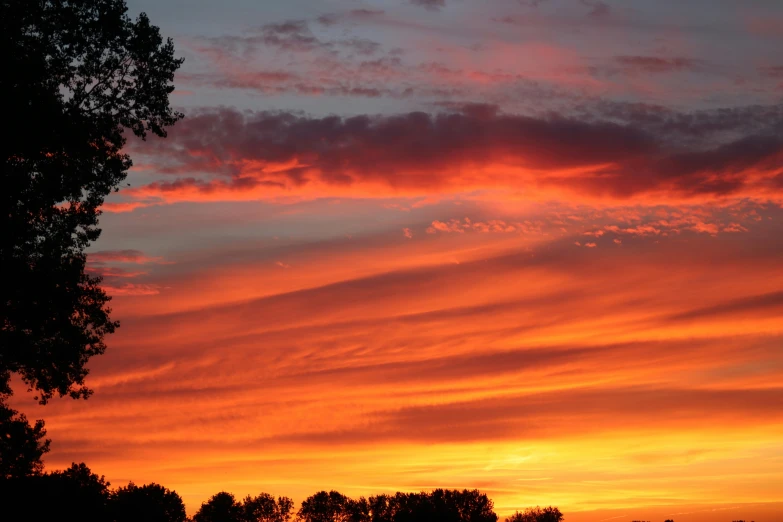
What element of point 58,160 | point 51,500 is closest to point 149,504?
point 51,500

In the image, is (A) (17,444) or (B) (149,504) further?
(B) (149,504)

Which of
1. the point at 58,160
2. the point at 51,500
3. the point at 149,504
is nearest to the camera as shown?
the point at 58,160

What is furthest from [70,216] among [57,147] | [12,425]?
[12,425]

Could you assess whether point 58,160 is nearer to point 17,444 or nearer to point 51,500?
point 17,444

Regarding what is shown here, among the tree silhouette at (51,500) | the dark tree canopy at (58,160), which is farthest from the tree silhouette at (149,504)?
the dark tree canopy at (58,160)

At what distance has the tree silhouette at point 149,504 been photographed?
16138 cm

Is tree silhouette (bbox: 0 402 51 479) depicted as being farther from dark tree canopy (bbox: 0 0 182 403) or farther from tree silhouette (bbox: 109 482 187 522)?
tree silhouette (bbox: 109 482 187 522)

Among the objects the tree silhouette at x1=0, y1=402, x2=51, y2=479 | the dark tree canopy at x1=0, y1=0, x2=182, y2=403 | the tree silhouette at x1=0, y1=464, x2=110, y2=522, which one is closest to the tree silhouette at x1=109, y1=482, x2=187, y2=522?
the tree silhouette at x1=0, y1=464, x2=110, y2=522

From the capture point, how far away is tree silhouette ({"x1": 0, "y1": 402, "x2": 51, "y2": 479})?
41.8 metres

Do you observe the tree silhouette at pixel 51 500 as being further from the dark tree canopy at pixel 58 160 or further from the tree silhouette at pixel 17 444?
the dark tree canopy at pixel 58 160

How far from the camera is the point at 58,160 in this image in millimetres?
35031

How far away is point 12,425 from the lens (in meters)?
42.2

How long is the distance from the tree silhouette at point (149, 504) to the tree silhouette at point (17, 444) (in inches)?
4642

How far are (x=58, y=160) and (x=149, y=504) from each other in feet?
482
